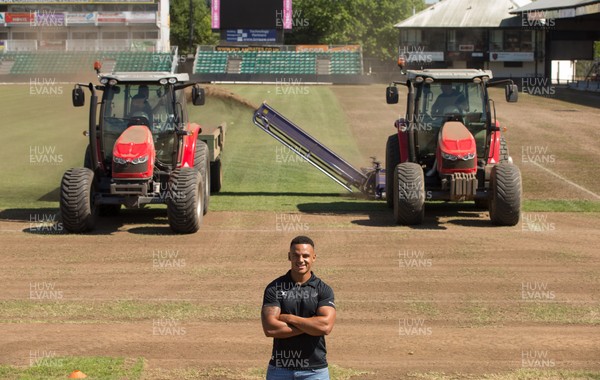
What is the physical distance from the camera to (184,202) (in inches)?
670

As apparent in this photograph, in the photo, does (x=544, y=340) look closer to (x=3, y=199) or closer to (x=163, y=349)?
(x=163, y=349)

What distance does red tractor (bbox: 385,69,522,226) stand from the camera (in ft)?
58.1

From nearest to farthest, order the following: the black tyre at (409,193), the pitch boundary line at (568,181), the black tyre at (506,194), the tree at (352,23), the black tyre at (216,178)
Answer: the black tyre at (506,194), the black tyre at (409,193), the black tyre at (216,178), the pitch boundary line at (568,181), the tree at (352,23)

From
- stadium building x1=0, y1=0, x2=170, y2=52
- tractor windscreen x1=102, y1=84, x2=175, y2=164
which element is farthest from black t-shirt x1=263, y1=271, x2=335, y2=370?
stadium building x1=0, y1=0, x2=170, y2=52

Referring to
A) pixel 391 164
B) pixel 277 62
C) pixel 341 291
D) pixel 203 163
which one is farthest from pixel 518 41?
pixel 341 291

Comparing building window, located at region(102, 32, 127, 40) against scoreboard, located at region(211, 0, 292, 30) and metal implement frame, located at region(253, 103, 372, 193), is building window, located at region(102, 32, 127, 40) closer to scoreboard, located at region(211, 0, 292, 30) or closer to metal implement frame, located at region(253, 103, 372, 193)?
scoreboard, located at region(211, 0, 292, 30)

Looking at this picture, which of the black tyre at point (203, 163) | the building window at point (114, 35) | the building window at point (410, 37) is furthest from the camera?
the building window at point (114, 35)

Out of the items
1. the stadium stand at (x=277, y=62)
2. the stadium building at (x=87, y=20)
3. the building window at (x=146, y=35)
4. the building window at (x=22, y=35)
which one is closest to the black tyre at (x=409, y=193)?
the stadium stand at (x=277, y=62)

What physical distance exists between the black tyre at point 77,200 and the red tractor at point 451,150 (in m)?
5.34

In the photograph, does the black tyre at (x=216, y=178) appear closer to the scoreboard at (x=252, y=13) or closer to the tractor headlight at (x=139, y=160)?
the tractor headlight at (x=139, y=160)

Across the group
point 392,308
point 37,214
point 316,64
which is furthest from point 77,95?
point 316,64

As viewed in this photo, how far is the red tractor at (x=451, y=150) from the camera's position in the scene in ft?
58.1

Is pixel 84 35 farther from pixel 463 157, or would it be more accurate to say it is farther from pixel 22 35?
pixel 463 157

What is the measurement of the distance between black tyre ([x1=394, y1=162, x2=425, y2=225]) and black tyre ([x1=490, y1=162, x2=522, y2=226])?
125 centimetres
